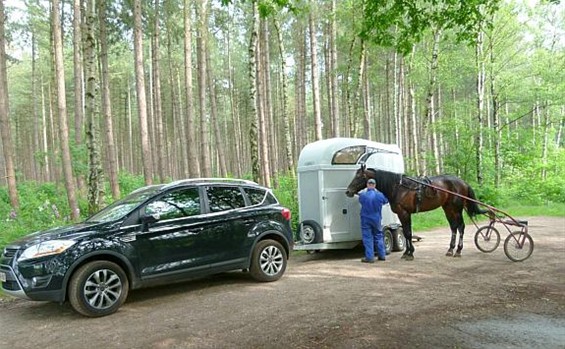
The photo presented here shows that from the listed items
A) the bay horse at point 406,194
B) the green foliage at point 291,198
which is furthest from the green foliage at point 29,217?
the bay horse at point 406,194

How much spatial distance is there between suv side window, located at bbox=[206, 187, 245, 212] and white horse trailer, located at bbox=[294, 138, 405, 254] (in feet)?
8.75

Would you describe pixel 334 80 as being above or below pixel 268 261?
above

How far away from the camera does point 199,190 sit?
7234 mm

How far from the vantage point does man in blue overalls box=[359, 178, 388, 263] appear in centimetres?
919

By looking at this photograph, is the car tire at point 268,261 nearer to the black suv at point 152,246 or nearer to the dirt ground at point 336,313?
the black suv at point 152,246

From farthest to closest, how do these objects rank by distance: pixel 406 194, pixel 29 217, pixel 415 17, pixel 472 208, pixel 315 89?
1. pixel 315 89
2. pixel 29 217
3. pixel 472 208
4. pixel 406 194
5. pixel 415 17

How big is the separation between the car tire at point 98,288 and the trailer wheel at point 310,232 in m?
4.67

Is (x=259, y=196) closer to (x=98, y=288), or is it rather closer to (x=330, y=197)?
(x=330, y=197)

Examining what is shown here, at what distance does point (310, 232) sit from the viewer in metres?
9.84

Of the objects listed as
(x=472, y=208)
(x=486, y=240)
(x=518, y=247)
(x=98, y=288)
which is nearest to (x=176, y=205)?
(x=98, y=288)

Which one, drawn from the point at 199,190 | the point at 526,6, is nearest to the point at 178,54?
the point at 526,6

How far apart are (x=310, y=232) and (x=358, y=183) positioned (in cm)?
160

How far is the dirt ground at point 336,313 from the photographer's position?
466cm

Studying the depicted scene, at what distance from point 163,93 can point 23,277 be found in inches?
1320
